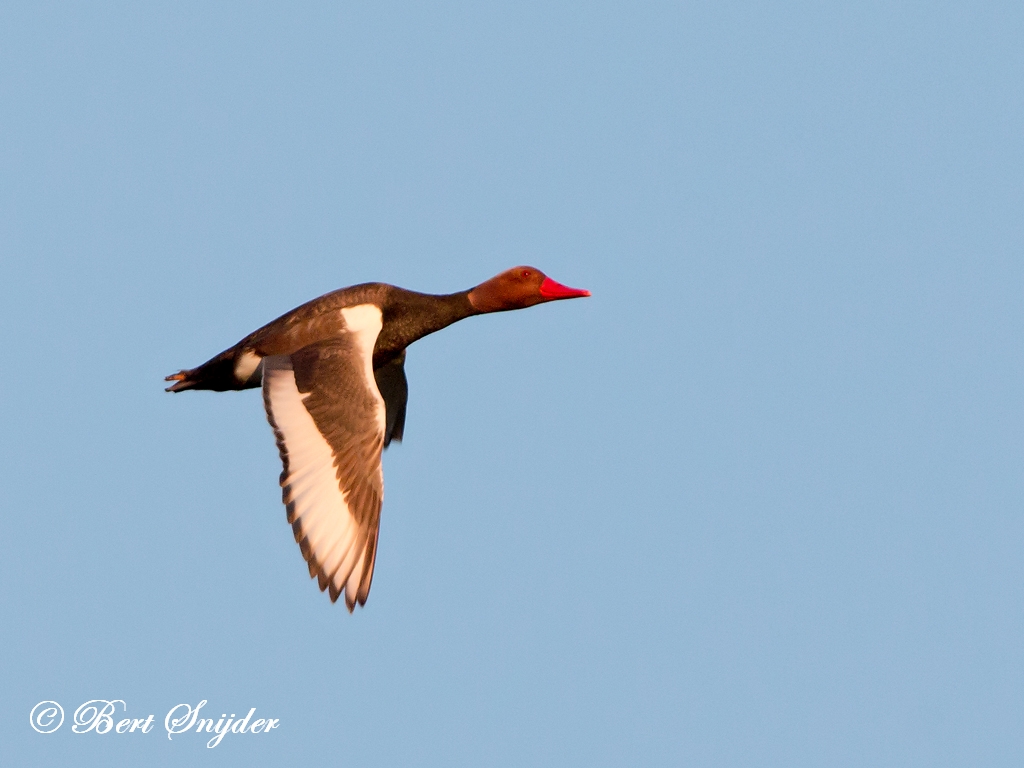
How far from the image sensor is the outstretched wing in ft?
32.1

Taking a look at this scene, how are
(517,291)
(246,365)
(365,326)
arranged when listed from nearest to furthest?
(365,326) < (246,365) < (517,291)

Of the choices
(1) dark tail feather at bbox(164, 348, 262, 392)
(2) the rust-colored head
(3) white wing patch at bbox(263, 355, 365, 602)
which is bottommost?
(3) white wing patch at bbox(263, 355, 365, 602)

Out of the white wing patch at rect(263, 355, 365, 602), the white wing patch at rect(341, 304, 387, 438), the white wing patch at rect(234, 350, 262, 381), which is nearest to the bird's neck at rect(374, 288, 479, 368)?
the white wing patch at rect(341, 304, 387, 438)

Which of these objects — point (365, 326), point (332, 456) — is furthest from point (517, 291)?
point (332, 456)

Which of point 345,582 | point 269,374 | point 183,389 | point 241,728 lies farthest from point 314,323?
point 241,728

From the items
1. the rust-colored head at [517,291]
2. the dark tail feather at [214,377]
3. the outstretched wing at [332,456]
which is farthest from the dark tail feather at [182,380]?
the rust-colored head at [517,291]

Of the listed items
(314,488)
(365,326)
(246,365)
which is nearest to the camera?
(314,488)

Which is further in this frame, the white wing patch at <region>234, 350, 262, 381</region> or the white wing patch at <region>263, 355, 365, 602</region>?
the white wing patch at <region>234, 350, 262, 381</region>

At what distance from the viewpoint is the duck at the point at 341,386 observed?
32.3 ft

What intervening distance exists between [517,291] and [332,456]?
301 cm

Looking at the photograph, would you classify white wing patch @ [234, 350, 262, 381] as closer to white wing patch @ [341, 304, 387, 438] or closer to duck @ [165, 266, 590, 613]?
duck @ [165, 266, 590, 613]

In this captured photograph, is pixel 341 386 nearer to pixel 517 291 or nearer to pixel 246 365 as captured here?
pixel 246 365

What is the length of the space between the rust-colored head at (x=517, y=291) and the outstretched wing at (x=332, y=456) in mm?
1809

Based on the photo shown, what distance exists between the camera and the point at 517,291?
491 inches
